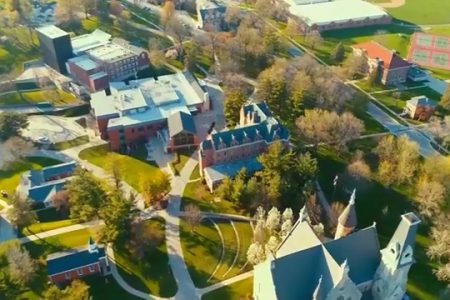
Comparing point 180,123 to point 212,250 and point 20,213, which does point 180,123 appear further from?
point 20,213

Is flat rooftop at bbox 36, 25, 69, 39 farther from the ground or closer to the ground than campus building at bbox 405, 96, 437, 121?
farther from the ground

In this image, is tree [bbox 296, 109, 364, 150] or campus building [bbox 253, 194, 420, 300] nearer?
campus building [bbox 253, 194, 420, 300]

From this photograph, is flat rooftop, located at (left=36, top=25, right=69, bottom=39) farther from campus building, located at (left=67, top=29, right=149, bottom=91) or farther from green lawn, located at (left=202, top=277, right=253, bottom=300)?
green lawn, located at (left=202, top=277, right=253, bottom=300)

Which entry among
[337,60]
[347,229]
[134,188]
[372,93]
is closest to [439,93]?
[372,93]

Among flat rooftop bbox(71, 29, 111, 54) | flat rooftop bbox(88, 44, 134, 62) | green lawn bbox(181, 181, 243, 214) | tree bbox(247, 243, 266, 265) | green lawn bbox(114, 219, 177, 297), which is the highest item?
flat rooftop bbox(71, 29, 111, 54)

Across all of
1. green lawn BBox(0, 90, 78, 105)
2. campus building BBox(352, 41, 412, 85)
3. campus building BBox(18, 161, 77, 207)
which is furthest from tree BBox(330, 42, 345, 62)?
campus building BBox(18, 161, 77, 207)

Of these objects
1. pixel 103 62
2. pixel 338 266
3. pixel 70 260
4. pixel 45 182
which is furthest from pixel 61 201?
pixel 338 266
